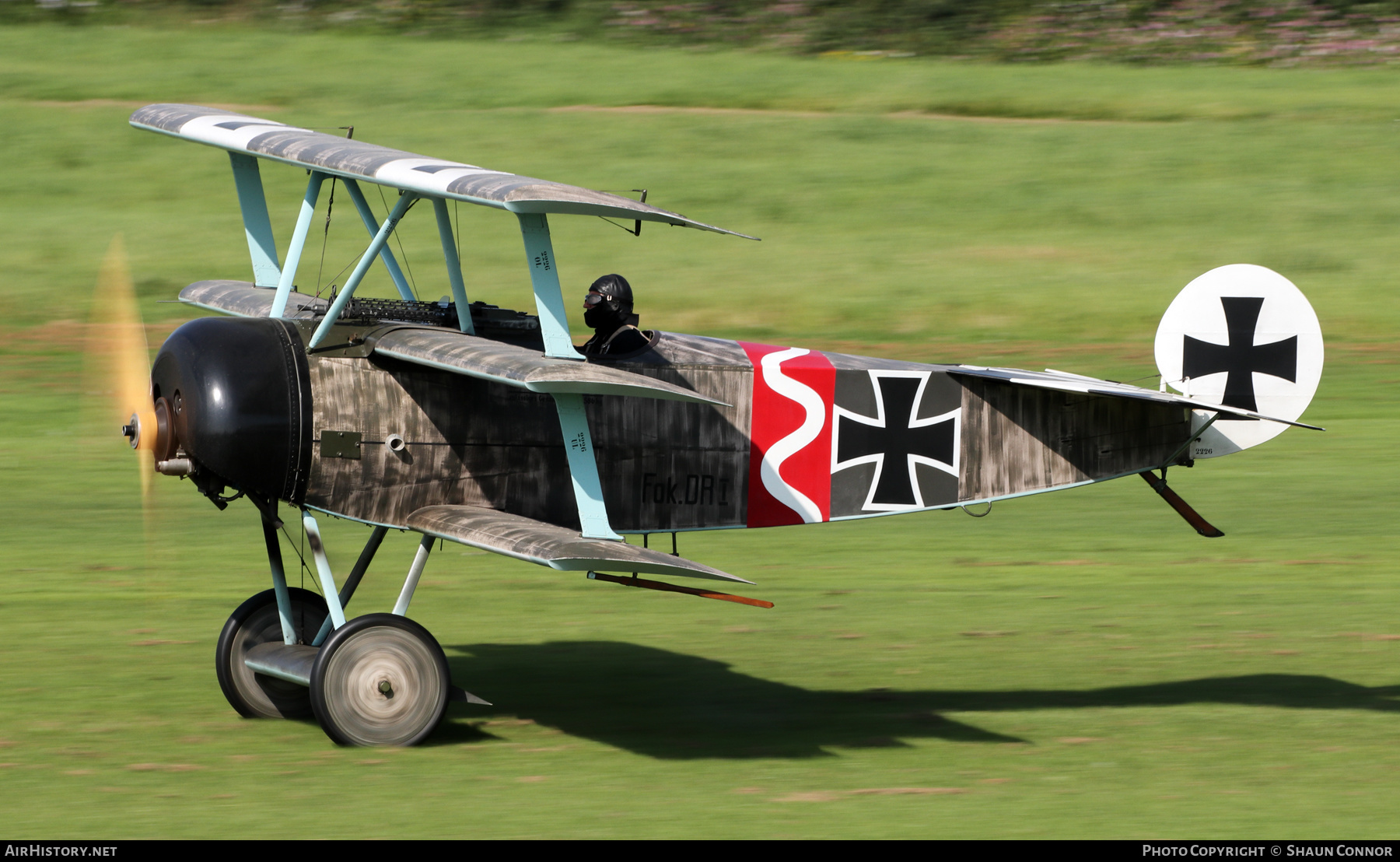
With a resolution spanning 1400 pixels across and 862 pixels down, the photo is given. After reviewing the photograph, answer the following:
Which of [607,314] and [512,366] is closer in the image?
[512,366]

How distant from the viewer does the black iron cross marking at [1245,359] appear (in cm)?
1116

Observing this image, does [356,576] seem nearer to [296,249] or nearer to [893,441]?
[296,249]

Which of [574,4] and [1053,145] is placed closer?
[1053,145]

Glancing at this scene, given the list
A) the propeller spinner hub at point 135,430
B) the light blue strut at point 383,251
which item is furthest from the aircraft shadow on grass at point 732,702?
the light blue strut at point 383,251

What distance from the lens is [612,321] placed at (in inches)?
404

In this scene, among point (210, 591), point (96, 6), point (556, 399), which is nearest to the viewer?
point (556, 399)

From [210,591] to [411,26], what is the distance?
102 feet

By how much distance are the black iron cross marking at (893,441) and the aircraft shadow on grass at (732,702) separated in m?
1.41

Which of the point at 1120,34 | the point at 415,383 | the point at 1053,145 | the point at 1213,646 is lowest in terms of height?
the point at 1213,646

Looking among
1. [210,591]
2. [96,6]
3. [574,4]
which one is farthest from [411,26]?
[210,591]

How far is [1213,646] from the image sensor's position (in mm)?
12375

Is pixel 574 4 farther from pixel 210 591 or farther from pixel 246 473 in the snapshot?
pixel 246 473

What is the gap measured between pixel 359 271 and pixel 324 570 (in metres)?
1.75

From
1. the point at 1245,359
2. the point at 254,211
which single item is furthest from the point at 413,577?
the point at 1245,359
